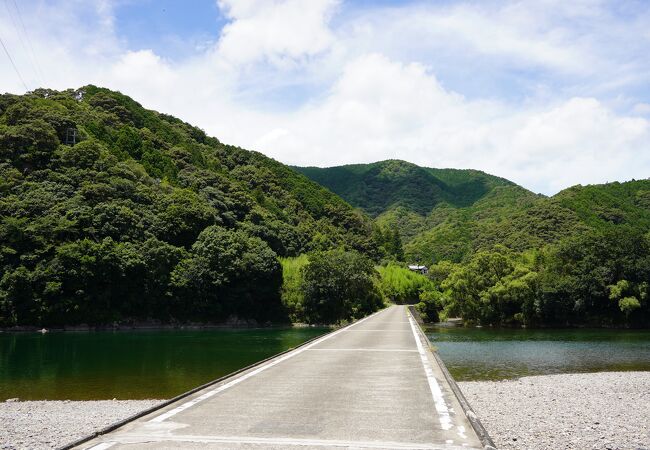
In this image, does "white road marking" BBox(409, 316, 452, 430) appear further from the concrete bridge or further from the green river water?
the green river water

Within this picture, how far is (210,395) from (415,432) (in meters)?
4.40

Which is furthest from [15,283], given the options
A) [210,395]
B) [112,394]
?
[210,395]

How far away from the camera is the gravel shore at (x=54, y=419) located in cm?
996

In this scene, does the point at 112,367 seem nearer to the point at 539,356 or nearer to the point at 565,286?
the point at 539,356

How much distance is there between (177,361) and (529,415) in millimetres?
19831

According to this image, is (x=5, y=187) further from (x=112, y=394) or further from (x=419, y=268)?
(x=419, y=268)

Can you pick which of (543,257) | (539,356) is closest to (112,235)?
(539,356)

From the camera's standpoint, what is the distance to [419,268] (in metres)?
134

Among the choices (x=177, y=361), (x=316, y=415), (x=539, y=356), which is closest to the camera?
(x=316, y=415)

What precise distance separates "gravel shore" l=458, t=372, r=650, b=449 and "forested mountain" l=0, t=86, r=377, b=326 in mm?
48964

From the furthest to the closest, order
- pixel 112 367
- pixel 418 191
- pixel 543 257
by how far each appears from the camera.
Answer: pixel 418 191 → pixel 543 257 → pixel 112 367

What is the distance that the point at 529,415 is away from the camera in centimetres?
1272

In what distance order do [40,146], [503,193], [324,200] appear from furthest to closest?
[503,193] → [324,200] → [40,146]

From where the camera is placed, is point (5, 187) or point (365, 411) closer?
point (365, 411)
